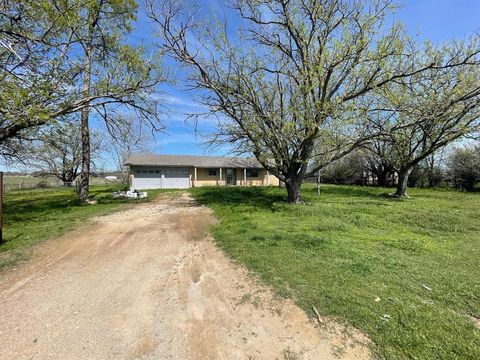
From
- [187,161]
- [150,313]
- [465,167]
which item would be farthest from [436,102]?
[187,161]

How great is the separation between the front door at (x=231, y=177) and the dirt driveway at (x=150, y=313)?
22808 mm

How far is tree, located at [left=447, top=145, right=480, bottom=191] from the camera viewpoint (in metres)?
22.0

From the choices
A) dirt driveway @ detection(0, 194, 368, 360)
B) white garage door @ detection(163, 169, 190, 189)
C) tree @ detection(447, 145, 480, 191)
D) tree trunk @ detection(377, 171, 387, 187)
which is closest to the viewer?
dirt driveway @ detection(0, 194, 368, 360)

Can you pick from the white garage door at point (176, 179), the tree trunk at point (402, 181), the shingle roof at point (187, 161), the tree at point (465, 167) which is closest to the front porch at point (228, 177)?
the shingle roof at point (187, 161)

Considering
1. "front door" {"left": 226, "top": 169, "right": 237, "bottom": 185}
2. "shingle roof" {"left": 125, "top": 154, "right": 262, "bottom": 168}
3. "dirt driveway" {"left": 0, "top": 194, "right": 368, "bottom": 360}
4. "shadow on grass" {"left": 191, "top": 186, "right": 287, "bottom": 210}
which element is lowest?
"dirt driveway" {"left": 0, "top": 194, "right": 368, "bottom": 360}

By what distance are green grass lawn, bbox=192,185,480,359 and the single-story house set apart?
651 inches

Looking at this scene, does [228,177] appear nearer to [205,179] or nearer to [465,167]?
[205,179]

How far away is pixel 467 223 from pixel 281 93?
26.2 ft

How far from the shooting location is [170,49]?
1051 centimetres

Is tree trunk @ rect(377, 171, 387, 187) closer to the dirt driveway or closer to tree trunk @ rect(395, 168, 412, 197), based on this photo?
tree trunk @ rect(395, 168, 412, 197)

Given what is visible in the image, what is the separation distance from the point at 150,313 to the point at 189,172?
23243 mm

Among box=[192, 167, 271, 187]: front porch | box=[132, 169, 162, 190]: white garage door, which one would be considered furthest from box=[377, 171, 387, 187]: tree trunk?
box=[132, 169, 162, 190]: white garage door

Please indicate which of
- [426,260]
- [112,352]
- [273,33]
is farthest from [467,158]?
[112,352]

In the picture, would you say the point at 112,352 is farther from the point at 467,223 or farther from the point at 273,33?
the point at 273,33
